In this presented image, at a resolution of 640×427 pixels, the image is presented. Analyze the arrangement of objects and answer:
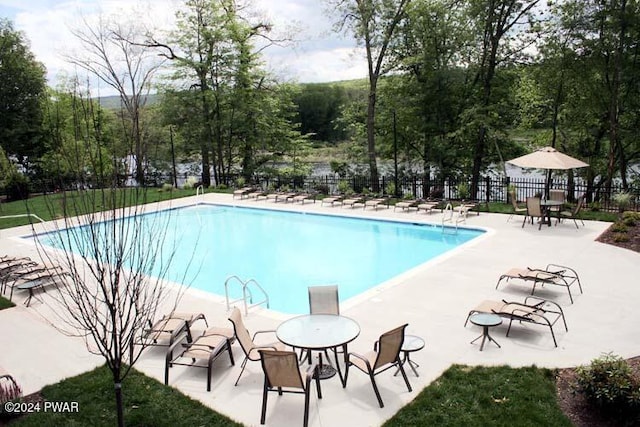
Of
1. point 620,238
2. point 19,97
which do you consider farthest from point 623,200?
point 19,97

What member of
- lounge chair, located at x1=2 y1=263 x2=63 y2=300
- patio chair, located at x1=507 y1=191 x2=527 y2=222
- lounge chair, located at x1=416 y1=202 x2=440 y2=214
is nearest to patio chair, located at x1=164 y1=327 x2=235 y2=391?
lounge chair, located at x1=2 y1=263 x2=63 y2=300

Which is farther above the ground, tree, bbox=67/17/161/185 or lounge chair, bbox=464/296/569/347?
tree, bbox=67/17/161/185

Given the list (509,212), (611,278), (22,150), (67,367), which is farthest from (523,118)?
(22,150)

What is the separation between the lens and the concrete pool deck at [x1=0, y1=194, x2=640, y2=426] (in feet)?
17.1

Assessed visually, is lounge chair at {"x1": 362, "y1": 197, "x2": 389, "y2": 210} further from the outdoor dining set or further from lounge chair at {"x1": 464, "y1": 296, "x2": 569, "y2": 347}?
the outdoor dining set

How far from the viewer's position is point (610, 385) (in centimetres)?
457

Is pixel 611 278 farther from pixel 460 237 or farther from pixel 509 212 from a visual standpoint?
pixel 509 212

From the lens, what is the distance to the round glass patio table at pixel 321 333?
5320 millimetres

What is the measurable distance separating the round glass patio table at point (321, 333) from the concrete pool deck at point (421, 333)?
22.2 inches

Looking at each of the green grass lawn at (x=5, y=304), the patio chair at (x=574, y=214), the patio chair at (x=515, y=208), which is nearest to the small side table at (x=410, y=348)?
the green grass lawn at (x=5, y=304)

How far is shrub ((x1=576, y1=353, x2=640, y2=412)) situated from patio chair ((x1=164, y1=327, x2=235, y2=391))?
4137 mm

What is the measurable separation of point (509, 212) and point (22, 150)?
102ft

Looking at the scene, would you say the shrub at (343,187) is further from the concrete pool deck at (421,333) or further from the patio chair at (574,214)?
the concrete pool deck at (421,333)

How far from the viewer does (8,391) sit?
17.4ft
